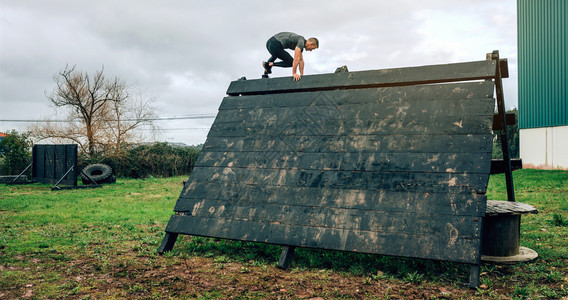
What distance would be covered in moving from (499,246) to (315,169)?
246cm

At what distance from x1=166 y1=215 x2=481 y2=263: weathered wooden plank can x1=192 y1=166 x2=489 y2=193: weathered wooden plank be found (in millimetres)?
437


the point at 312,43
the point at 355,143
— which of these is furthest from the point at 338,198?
the point at 312,43

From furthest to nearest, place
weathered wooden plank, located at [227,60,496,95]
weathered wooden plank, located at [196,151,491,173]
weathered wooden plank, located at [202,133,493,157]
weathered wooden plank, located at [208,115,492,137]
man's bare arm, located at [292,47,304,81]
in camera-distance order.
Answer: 1. man's bare arm, located at [292,47,304,81]
2. weathered wooden plank, located at [227,60,496,95]
3. weathered wooden plank, located at [208,115,492,137]
4. weathered wooden plank, located at [202,133,493,157]
5. weathered wooden plank, located at [196,151,491,173]

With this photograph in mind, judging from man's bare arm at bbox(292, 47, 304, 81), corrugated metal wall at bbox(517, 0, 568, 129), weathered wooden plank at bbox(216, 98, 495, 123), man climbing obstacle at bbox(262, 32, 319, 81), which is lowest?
weathered wooden plank at bbox(216, 98, 495, 123)

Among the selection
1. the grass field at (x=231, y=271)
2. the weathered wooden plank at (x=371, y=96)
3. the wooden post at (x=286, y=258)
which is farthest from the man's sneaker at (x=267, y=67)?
the wooden post at (x=286, y=258)

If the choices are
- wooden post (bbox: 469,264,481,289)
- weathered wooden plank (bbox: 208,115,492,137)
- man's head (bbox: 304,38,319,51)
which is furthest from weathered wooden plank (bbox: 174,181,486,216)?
man's head (bbox: 304,38,319,51)

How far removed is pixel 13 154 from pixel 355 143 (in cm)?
2350

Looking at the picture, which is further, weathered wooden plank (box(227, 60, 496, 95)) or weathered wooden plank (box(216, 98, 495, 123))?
weathered wooden plank (box(227, 60, 496, 95))

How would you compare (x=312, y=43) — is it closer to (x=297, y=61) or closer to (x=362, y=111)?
(x=297, y=61)

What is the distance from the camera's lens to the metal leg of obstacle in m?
5.48

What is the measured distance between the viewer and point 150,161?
25.6m

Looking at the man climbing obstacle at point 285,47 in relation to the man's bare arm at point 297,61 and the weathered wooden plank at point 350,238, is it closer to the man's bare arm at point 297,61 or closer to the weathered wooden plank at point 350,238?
the man's bare arm at point 297,61

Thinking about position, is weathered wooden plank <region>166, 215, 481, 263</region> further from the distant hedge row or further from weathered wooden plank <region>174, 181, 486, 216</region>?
the distant hedge row

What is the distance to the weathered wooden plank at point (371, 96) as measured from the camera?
16.1 feet
